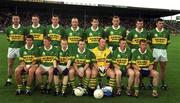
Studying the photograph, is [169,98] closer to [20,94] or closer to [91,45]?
[91,45]

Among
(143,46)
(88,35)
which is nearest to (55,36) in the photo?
(88,35)

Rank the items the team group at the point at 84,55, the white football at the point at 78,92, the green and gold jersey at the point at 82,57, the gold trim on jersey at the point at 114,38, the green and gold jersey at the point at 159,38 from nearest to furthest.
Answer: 1. the white football at the point at 78,92
2. the team group at the point at 84,55
3. the green and gold jersey at the point at 82,57
4. the green and gold jersey at the point at 159,38
5. the gold trim on jersey at the point at 114,38

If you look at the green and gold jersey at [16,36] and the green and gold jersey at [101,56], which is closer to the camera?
the green and gold jersey at [101,56]

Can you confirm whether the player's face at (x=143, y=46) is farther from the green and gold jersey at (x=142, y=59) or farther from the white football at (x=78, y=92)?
the white football at (x=78, y=92)

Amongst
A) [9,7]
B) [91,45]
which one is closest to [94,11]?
[9,7]

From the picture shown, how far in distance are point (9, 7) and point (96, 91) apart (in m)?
39.1

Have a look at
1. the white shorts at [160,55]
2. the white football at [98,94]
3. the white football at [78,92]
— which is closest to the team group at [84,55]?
the white shorts at [160,55]

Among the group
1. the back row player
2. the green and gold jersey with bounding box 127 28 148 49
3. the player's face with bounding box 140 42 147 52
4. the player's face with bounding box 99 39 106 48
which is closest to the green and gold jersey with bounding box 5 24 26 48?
the back row player

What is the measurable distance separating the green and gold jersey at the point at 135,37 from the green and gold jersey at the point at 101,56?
100 cm

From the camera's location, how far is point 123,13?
5041cm

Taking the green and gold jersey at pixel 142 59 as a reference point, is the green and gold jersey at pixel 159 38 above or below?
above

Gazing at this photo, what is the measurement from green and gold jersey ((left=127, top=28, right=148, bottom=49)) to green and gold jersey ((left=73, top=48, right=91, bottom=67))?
56.3 inches

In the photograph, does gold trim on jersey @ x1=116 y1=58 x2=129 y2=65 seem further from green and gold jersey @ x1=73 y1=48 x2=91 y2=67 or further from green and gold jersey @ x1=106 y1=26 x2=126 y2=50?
green and gold jersey @ x1=106 y1=26 x2=126 y2=50

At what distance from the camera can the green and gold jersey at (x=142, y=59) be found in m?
10.0
